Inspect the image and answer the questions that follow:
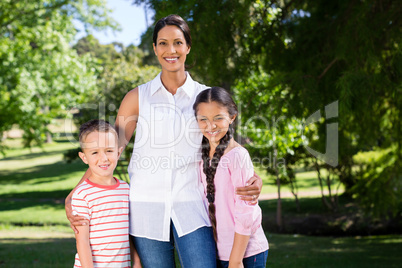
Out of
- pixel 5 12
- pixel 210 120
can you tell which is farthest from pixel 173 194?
pixel 5 12

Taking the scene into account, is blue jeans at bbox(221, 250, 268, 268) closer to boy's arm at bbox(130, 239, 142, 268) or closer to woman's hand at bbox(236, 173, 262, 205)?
woman's hand at bbox(236, 173, 262, 205)

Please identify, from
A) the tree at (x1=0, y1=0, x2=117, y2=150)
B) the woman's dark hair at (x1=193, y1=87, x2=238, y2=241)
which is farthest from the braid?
the tree at (x1=0, y1=0, x2=117, y2=150)

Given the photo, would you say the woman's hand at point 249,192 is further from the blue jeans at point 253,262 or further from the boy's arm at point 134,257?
the boy's arm at point 134,257

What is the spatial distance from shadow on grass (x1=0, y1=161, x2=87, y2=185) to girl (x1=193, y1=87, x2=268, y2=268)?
19331 mm

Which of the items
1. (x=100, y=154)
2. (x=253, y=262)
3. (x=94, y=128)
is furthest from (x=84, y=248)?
(x=253, y=262)

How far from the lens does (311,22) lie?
19.2ft

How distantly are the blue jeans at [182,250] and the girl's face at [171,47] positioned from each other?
837 millimetres

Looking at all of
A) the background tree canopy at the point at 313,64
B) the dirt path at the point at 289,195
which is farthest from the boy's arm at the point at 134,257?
the dirt path at the point at 289,195

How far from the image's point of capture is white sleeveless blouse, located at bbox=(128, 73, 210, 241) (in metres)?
2.19

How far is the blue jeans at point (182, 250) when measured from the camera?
213cm

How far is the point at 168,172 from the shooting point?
2.19 m

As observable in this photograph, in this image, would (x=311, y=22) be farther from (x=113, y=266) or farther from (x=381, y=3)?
(x=113, y=266)

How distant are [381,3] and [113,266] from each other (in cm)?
452

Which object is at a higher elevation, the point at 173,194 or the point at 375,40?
the point at 375,40
